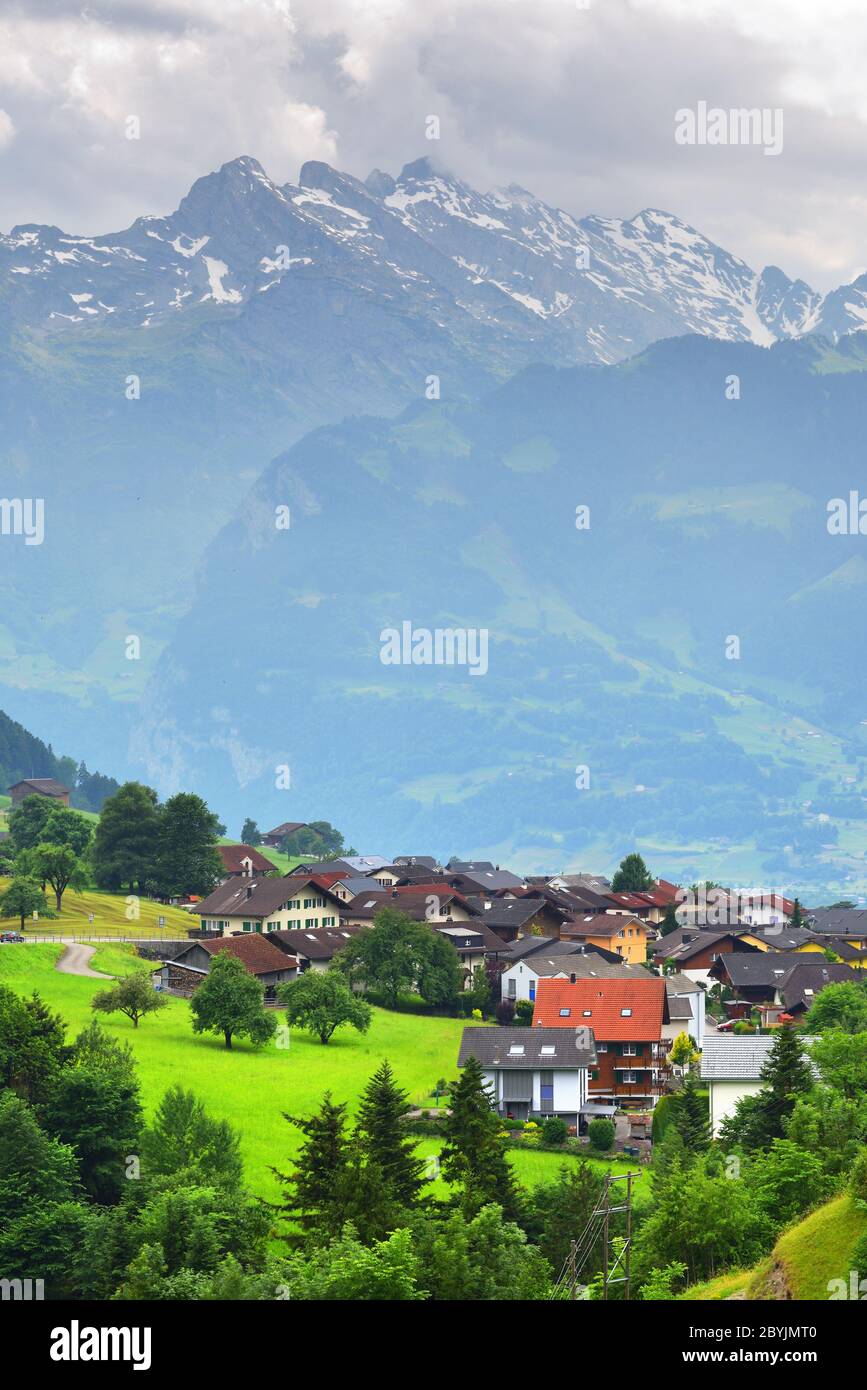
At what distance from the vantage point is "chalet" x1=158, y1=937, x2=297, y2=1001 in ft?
273

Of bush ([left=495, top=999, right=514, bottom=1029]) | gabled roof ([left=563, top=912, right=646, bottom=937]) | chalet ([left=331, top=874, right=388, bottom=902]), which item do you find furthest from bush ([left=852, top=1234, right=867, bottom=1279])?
chalet ([left=331, top=874, right=388, bottom=902])

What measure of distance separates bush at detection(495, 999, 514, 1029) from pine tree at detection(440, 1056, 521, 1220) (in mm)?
36767

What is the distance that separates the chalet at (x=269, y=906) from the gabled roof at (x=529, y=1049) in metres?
33.9

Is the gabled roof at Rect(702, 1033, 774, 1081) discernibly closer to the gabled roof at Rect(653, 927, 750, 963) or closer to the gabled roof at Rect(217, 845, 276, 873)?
the gabled roof at Rect(653, 927, 750, 963)

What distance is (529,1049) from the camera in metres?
68.2

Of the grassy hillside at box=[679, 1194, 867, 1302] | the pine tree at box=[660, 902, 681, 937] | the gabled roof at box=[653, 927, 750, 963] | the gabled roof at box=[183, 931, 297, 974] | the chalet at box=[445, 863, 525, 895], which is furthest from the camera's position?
the chalet at box=[445, 863, 525, 895]

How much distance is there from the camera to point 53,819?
120 meters

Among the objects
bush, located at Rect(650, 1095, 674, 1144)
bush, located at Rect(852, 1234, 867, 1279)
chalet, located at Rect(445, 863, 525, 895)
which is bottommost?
bush, located at Rect(650, 1095, 674, 1144)

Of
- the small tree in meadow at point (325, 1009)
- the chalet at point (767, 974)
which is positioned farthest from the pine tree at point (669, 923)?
the small tree in meadow at point (325, 1009)

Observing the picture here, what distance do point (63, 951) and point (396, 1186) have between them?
40.1 meters

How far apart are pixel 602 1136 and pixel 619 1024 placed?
12.5 metres

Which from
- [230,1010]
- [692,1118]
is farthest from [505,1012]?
[692,1118]

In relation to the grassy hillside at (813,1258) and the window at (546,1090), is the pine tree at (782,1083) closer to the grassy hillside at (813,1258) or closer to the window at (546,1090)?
the window at (546,1090)
